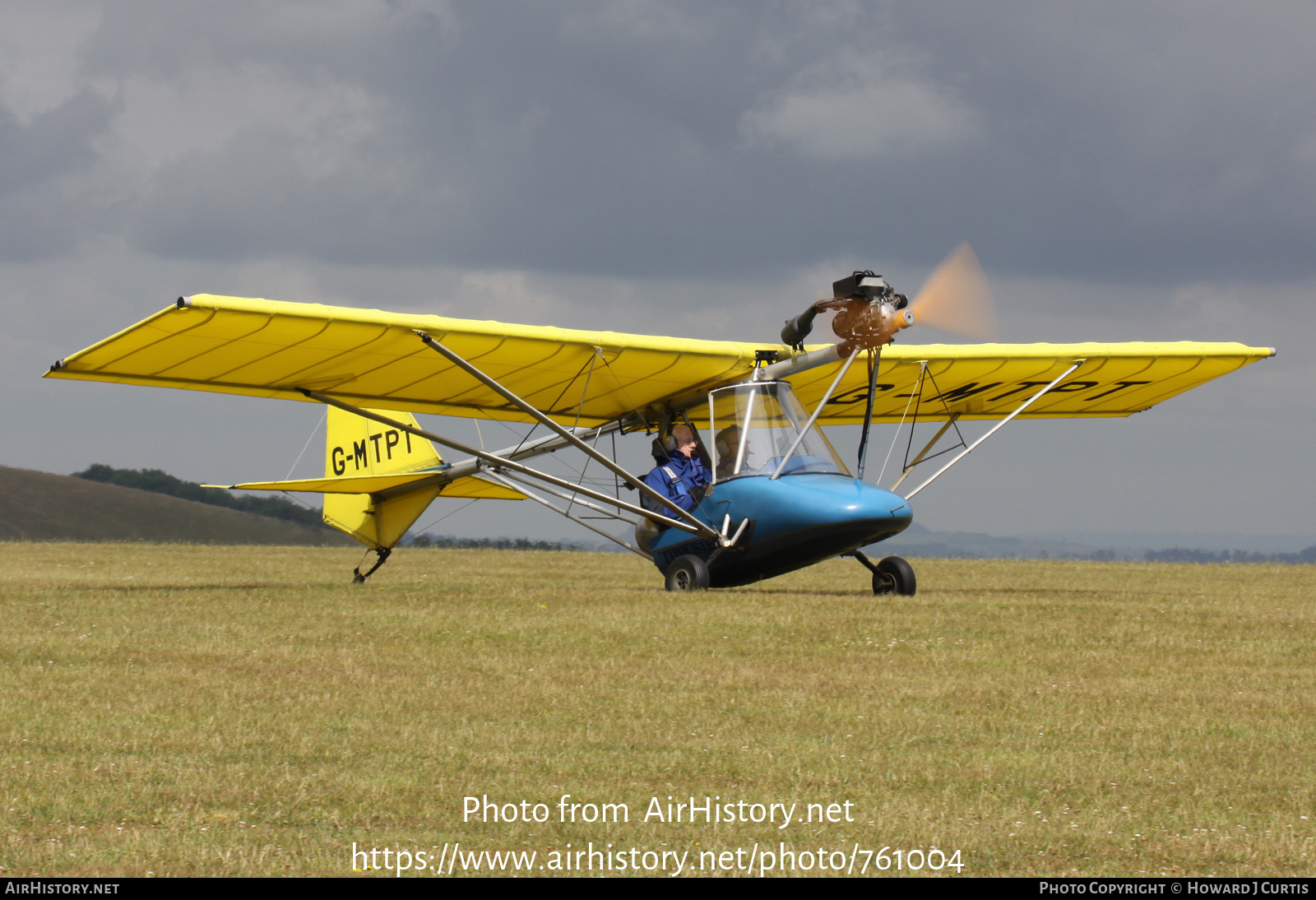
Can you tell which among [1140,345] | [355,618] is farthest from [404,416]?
→ [1140,345]

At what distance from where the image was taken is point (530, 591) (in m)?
13.6

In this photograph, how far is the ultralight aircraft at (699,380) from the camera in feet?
40.9

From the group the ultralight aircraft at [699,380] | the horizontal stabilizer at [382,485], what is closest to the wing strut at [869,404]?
the ultralight aircraft at [699,380]

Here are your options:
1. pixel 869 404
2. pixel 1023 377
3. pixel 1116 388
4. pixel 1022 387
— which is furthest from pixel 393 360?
pixel 1116 388

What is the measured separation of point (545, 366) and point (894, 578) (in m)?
4.56

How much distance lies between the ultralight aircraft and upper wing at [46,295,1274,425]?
3 centimetres

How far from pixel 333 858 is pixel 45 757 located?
2.32m

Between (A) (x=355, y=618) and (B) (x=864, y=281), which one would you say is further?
(B) (x=864, y=281)

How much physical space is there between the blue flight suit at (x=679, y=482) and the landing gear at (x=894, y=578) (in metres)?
1.89

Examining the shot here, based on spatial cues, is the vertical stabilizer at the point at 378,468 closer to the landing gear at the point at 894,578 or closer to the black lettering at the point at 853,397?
the black lettering at the point at 853,397

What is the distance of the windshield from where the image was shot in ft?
44.8
